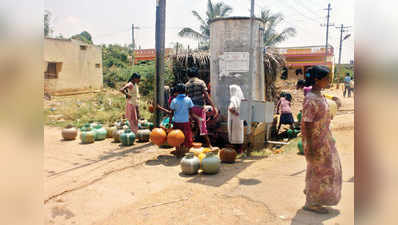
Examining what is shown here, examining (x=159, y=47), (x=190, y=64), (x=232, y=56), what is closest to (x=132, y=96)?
(x=159, y=47)

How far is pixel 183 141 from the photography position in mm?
6113

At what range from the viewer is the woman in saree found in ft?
10.7

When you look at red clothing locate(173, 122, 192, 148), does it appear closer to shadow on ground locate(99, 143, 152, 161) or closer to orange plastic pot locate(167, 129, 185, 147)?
orange plastic pot locate(167, 129, 185, 147)

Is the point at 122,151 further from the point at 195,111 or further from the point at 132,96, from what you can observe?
the point at 195,111

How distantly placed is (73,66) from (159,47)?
547 inches

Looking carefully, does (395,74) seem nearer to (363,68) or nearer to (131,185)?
(363,68)

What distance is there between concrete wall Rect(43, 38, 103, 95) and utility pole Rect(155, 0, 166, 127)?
11.8 meters

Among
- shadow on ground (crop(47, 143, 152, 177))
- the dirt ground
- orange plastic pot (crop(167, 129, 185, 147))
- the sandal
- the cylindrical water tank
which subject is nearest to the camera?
the sandal

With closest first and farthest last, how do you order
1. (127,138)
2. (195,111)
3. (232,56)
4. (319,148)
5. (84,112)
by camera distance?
(319,148) → (195,111) → (232,56) → (127,138) → (84,112)

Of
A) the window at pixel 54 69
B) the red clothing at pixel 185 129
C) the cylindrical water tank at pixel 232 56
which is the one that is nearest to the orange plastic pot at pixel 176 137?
the red clothing at pixel 185 129

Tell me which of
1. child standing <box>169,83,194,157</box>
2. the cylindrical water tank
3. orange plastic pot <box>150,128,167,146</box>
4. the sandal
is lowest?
the sandal

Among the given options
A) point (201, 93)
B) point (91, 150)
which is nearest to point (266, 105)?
point (201, 93)

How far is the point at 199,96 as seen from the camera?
689cm

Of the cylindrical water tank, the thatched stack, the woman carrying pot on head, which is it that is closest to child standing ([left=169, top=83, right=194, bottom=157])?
the cylindrical water tank
